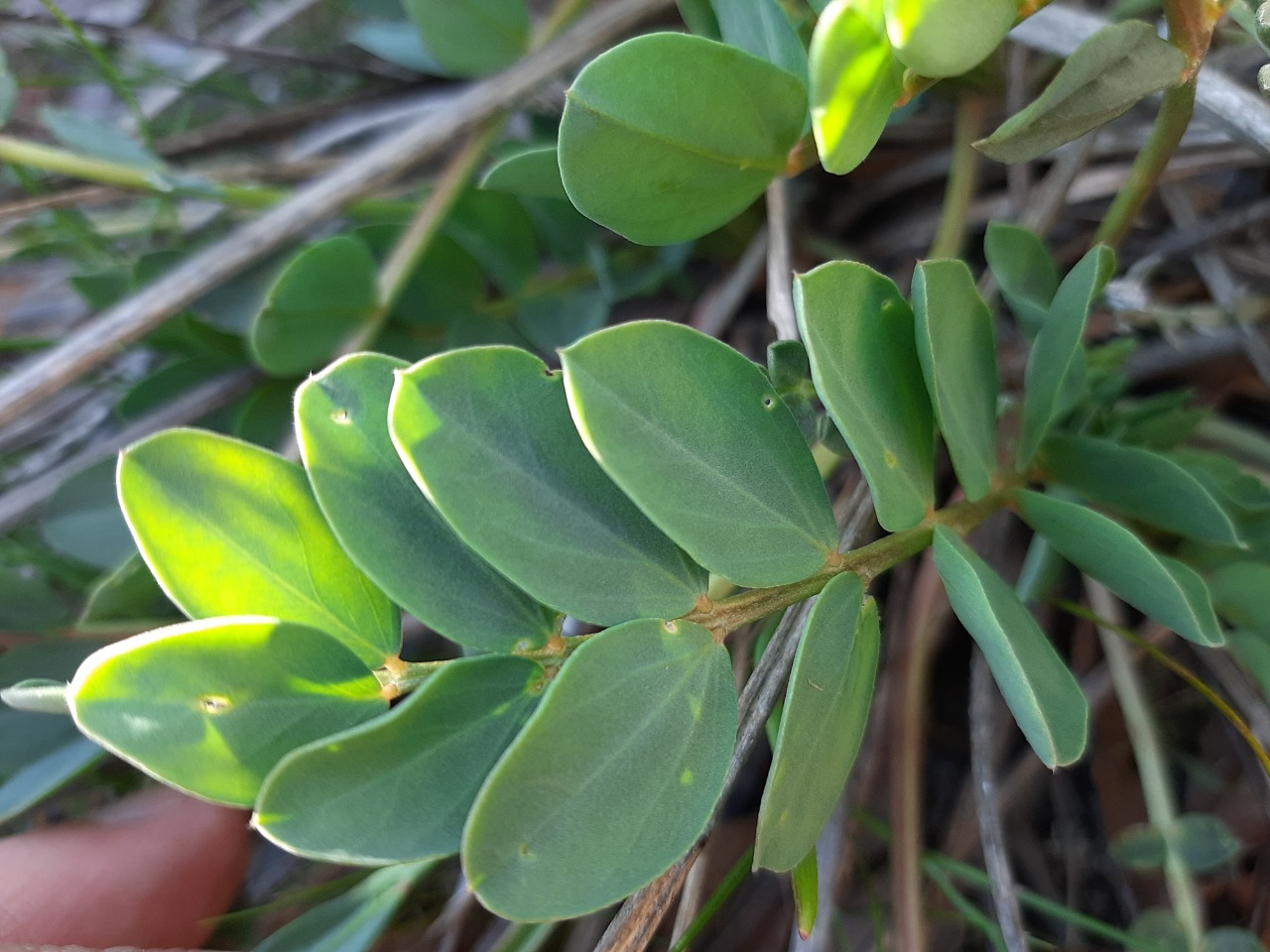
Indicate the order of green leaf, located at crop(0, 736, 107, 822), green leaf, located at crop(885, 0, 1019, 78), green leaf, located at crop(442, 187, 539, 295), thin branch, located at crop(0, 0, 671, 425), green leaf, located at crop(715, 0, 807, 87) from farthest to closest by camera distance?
green leaf, located at crop(442, 187, 539, 295)
thin branch, located at crop(0, 0, 671, 425)
green leaf, located at crop(0, 736, 107, 822)
green leaf, located at crop(715, 0, 807, 87)
green leaf, located at crop(885, 0, 1019, 78)

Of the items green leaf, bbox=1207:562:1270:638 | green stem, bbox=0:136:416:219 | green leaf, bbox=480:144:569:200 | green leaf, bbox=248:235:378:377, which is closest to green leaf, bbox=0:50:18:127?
green stem, bbox=0:136:416:219

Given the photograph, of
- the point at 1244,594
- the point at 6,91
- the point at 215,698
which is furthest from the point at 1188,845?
the point at 6,91

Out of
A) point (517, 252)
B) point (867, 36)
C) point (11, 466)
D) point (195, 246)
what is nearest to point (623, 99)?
point (867, 36)

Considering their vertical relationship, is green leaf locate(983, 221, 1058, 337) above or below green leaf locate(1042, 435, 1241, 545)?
above

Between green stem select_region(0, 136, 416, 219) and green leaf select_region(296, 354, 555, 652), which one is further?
green stem select_region(0, 136, 416, 219)

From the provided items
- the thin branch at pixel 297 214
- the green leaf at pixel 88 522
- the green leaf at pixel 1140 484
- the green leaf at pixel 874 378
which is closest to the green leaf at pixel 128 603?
A: the green leaf at pixel 88 522

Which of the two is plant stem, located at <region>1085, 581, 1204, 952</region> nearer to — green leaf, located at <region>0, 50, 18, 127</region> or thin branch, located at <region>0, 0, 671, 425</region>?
thin branch, located at <region>0, 0, 671, 425</region>

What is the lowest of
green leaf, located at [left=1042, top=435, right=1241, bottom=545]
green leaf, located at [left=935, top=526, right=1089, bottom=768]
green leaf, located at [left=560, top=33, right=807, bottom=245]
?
green leaf, located at [left=1042, top=435, right=1241, bottom=545]
